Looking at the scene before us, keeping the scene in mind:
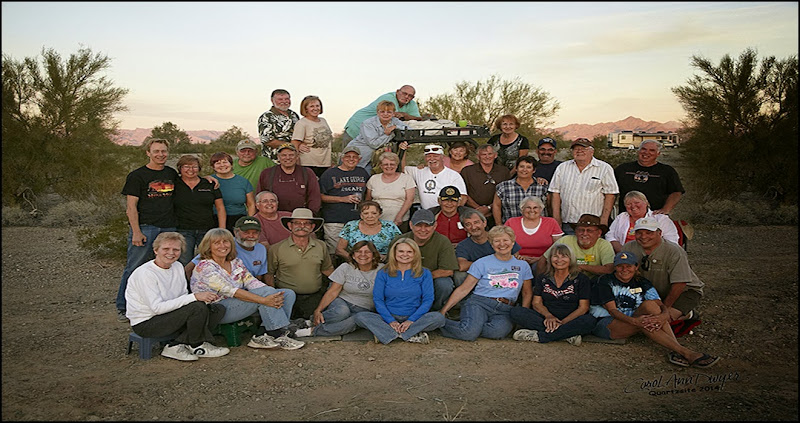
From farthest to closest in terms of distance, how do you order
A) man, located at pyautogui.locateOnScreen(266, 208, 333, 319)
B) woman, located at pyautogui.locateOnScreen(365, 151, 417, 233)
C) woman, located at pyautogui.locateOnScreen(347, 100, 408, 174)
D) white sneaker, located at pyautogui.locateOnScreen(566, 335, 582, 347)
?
woman, located at pyautogui.locateOnScreen(347, 100, 408, 174) → woman, located at pyautogui.locateOnScreen(365, 151, 417, 233) → man, located at pyautogui.locateOnScreen(266, 208, 333, 319) → white sneaker, located at pyautogui.locateOnScreen(566, 335, 582, 347)

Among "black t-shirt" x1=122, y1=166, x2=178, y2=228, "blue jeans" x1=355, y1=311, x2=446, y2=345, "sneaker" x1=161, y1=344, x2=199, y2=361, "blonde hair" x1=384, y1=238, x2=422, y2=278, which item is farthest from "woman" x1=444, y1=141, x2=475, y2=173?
"sneaker" x1=161, y1=344, x2=199, y2=361

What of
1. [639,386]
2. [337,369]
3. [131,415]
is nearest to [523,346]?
[639,386]

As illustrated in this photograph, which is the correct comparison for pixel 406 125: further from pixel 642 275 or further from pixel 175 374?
pixel 175 374

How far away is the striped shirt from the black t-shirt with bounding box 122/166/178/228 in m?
4.40

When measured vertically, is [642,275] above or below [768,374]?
above

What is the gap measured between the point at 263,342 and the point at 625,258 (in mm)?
3524

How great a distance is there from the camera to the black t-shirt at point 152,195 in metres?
6.71

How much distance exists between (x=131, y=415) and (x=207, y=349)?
1280 millimetres

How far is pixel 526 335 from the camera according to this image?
20.5ft

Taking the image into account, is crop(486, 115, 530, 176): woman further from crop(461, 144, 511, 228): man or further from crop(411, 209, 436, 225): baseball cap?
crop(411, 209, 436, 225): baseball cap

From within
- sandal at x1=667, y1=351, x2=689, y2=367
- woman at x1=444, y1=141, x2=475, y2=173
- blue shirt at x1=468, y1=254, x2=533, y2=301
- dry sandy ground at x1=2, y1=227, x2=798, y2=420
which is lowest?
dry sandy ground at x1=2, y1=227, x2=798, y2=420

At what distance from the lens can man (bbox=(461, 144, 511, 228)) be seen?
7.86 m

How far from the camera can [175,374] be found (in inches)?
210

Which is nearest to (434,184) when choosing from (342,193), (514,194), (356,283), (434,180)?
(434,180)
